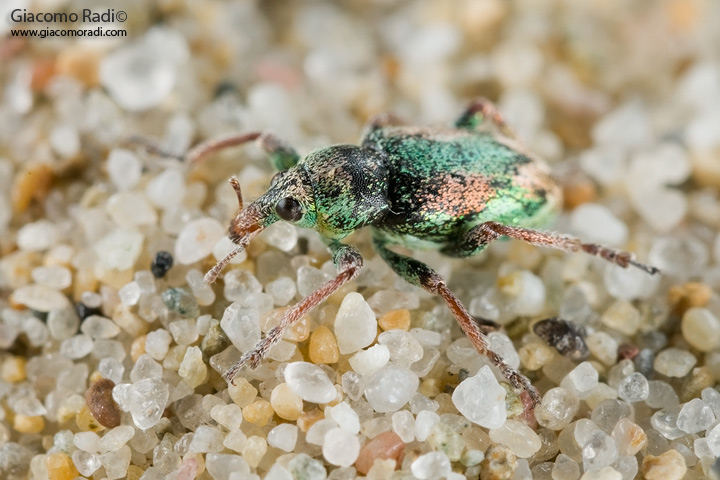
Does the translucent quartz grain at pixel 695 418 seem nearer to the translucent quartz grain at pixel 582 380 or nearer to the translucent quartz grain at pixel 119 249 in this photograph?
the translucent quartz grain at pixel 582 380

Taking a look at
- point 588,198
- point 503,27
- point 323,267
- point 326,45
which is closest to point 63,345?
point 323,267

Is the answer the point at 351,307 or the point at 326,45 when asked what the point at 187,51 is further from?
the point at 351,307

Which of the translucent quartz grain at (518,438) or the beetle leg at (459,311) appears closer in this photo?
the translucent quartz grain at (518,438)

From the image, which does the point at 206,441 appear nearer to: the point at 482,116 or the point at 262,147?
the point at 262,147

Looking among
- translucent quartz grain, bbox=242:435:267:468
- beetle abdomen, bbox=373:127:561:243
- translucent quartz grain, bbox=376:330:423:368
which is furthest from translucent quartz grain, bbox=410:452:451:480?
beetle abdomen, bbox=373:127:561:243

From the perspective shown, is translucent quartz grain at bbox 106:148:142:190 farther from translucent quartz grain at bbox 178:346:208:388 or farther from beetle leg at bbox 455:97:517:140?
beetle leg at bbox 455:97:517:140

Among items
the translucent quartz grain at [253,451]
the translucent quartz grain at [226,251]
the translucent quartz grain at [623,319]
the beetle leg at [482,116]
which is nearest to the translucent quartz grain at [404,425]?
the translucent quartz grain at [253,451]

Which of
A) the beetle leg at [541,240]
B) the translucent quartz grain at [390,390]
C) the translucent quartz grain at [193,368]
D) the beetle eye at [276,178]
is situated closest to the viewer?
the translucent quartz grain at [390,390]
